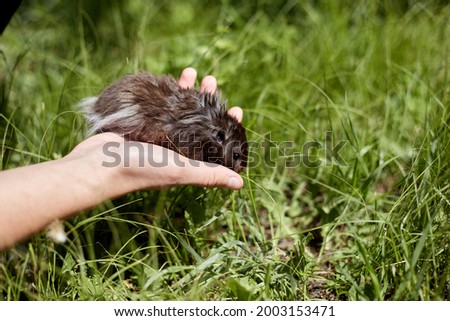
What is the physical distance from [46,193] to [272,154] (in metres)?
1.94

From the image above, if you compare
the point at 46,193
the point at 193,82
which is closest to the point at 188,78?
the point at 193,82

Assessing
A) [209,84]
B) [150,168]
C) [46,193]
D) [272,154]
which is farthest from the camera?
[272,154]

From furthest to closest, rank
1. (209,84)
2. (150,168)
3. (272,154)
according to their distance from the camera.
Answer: (272,154)
(209,84)
(150,168)

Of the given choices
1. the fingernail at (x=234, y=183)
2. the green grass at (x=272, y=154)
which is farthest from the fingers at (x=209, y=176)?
the green grass at (x=272, y=154)

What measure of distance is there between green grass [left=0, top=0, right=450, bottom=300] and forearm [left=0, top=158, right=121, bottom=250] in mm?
305

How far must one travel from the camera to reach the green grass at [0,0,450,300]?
2926 mm

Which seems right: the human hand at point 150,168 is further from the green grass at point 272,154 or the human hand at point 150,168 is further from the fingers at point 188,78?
the fingers at point 188,78

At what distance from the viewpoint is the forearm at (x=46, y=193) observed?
2.46m

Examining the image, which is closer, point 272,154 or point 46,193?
point 46,193

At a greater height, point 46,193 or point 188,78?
point 188,78

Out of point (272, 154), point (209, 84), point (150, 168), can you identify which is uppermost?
point (209, 84)

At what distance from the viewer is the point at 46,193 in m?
2.55

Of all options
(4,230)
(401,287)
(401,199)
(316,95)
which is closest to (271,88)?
(316,95)

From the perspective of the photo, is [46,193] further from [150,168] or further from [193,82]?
[193,82]
